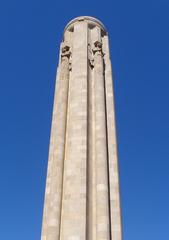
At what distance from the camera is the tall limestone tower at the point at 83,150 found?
567 inches

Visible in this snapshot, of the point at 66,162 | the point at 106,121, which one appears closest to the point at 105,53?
the point at 106,121

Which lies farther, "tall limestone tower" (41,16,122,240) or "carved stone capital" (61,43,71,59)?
"carved stone capital" (61,43,71,59)

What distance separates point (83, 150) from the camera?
53.0ft

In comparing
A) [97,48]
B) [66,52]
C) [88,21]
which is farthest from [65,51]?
[88,21]

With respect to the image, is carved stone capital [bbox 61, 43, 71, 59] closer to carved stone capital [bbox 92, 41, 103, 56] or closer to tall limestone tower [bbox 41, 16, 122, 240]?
tall limestone tower [bbox 41, 16, 122, 240]

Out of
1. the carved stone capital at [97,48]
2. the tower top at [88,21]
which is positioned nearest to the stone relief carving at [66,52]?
the carved stone capital at [97,48]

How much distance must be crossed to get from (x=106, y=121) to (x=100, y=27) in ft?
28.1

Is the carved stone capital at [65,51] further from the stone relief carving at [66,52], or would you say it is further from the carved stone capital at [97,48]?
the carved stone capital at [97,48]

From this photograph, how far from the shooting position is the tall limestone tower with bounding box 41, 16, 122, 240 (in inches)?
567

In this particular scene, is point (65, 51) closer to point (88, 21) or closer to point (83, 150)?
point (88, 21)

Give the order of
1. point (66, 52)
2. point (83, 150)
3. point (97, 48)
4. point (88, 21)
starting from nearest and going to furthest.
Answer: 1. point (83, 150)
2. point (97, 48)
3. point (66, 52)
4. point (88, 21)

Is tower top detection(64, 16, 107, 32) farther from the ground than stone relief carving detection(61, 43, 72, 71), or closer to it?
farther from the ground

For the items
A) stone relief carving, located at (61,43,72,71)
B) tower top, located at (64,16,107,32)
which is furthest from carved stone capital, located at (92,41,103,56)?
tower top, located at (64,16,107,32)

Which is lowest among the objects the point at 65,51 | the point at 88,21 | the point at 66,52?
the point at 66,52
